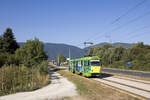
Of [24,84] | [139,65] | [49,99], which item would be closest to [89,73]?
[24,84]

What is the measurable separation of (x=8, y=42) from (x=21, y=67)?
3813 cm

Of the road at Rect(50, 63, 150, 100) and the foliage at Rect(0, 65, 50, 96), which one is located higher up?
the foliage at Rect(0, 65, 50, 96)

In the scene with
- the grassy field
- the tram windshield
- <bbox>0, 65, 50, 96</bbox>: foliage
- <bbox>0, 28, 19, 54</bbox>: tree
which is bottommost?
the grassy field

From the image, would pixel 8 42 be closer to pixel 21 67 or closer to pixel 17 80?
pixel 21 67

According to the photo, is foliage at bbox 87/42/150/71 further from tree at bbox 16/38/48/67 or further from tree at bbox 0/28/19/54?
tree at bbox 0/28/19/54

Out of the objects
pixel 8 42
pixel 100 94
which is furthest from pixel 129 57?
pixel 100 94

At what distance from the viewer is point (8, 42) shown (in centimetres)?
5322

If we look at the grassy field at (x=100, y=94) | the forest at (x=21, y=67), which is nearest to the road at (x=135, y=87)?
the grassy field at (x=100, y=94)

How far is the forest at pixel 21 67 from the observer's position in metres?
15.0

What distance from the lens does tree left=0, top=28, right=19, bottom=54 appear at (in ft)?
171

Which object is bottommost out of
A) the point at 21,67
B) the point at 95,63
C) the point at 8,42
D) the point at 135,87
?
the point at 135,87

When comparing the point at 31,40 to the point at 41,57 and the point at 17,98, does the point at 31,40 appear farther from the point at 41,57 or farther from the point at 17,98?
the point at 17,98

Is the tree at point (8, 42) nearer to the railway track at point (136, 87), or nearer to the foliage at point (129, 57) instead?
the foliage at point (129, 57)

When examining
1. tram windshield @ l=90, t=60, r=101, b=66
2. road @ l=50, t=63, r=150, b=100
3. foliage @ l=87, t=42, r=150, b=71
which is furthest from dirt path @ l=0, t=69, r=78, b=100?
foliage @ l=87, t=42, r=150, b=71
